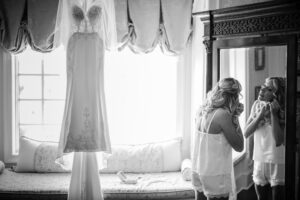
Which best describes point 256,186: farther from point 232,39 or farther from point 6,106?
point 6,106

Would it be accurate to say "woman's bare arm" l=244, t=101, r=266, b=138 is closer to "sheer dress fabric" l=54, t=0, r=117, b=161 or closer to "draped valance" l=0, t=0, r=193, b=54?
"sheer dress fabric" l=54, t=0, r=117, b=161

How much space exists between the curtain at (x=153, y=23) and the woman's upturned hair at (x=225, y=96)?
1450mm

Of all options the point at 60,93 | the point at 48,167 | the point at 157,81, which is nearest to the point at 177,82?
the point at 157,81

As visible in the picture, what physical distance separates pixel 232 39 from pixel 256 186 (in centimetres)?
99

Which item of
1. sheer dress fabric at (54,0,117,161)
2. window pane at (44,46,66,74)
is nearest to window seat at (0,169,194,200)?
sheer dress fabric at (54,0,117,161)

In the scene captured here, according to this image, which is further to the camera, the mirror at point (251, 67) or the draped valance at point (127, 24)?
the draped valance at point (127, 24)

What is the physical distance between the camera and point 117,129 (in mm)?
4617

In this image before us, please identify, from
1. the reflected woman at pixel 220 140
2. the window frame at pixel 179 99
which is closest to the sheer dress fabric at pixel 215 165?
the reflected woman at pixel 220 140

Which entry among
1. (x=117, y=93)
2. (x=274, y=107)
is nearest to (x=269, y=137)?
(x=274, y=107)

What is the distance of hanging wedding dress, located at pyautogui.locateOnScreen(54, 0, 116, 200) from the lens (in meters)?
3.48

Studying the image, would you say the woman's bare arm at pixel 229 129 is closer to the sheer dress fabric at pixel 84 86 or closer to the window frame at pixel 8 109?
the sheer dress fabric at pixel 84 86

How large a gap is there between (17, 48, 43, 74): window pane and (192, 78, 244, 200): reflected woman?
222cm

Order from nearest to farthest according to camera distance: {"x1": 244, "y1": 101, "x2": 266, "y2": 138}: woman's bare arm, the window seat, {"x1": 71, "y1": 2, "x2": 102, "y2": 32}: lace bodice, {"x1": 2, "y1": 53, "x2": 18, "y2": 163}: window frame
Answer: {"x1": 244, "y1": 101, "x2": 266, "y2": 138}: woman's bare arm
{"x1": 71, "y1": 2, "x2": 102, "y2": 32}: lace bodice
the window seat
{"x1": 2, "y1": 53, "x2": 18, "y2": 163}: window frame

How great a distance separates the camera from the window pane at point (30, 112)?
4.61 m
